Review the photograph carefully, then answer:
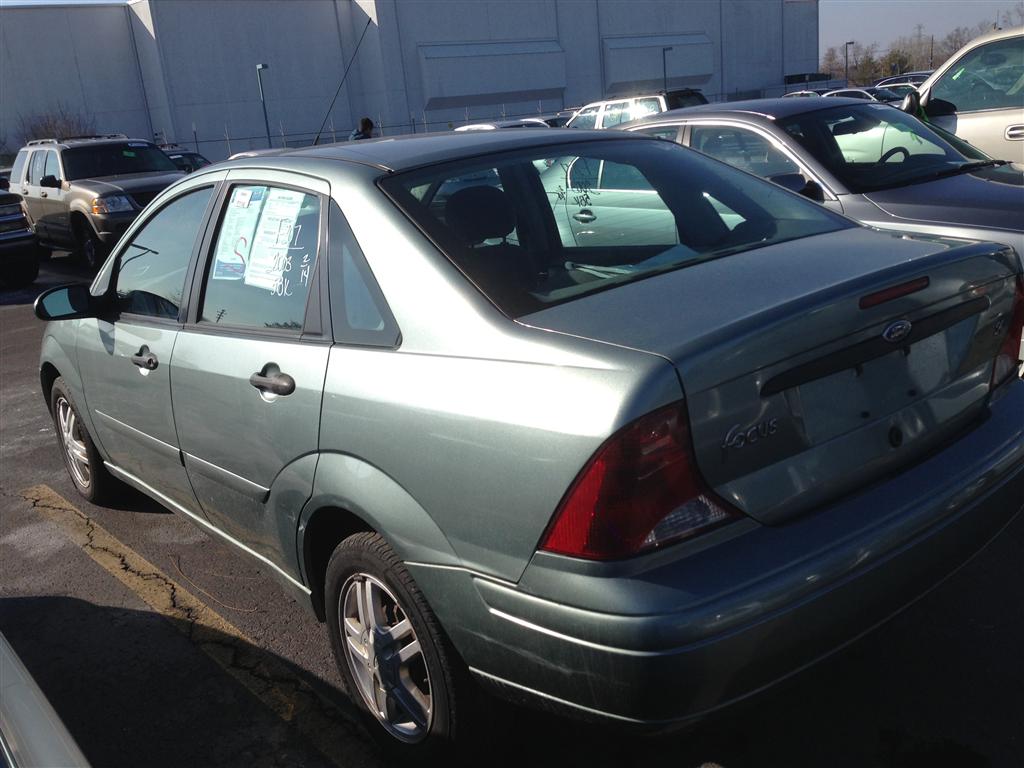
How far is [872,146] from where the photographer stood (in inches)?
A: 239

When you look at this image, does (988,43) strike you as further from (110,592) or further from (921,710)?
(110,592)

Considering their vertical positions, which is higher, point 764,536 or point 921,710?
point 764,536

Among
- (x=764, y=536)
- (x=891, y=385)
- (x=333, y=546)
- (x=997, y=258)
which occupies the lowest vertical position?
(x=333, y=546)

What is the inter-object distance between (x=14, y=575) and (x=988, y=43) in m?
8.10

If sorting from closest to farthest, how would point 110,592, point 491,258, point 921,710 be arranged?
1. point 491,258
2. point 921,710
3. point 110,592

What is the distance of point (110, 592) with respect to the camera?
4.16 m

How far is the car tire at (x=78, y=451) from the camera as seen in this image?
4.82 metres

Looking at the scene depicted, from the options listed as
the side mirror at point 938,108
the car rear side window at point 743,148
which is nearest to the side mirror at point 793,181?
the car rear side window at point 743,148

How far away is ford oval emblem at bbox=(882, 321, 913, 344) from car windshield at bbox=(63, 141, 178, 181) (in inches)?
547

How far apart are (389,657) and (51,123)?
51.2m

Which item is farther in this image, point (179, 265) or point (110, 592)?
point (110, 592)

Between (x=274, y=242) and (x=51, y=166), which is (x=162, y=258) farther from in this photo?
(x=51, y=166)

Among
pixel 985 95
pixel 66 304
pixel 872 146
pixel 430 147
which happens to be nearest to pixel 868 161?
pixel 872 146

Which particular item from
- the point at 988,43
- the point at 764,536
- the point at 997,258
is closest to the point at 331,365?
the point at 764,536
